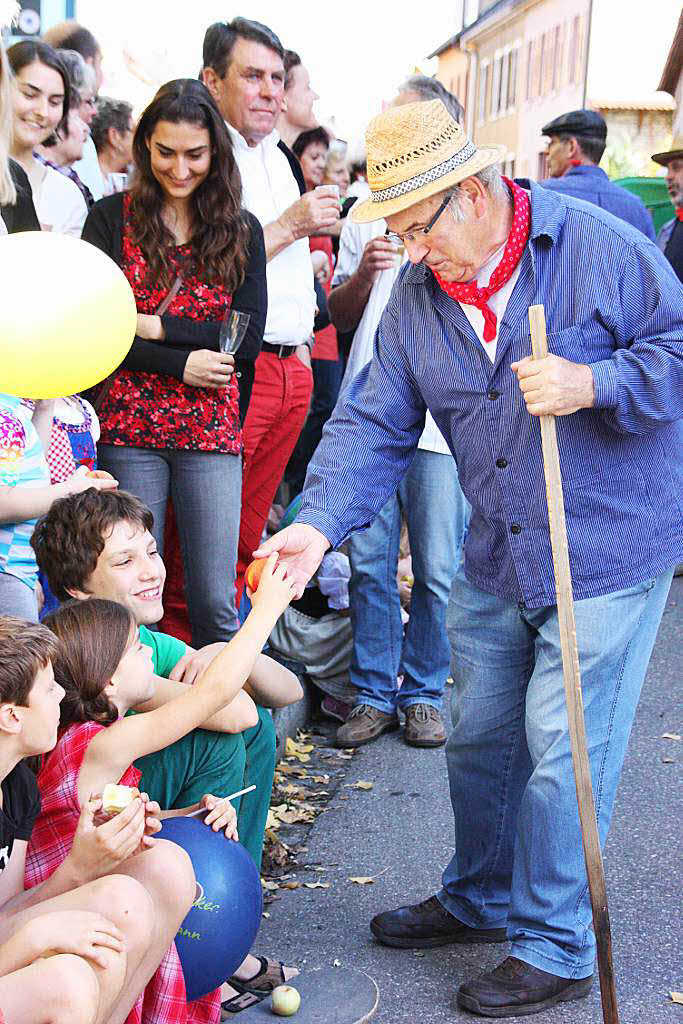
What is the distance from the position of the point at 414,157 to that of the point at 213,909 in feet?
5.86

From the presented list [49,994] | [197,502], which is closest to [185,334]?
[197,502]

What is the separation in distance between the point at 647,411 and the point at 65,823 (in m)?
1.59

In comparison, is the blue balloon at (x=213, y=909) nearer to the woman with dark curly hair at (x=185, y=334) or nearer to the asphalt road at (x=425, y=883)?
the asphalt road at (x=425, y=883)

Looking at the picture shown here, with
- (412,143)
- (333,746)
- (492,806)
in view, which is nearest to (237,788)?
(492,806)

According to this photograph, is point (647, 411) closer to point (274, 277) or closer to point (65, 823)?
point (65, 823)

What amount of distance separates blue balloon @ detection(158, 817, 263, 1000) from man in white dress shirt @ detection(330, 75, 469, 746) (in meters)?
2.28

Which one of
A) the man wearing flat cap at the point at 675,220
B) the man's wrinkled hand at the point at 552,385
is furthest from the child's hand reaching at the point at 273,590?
the man wearing flat cap at the point at 675,220

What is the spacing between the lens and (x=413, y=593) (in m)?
5.46

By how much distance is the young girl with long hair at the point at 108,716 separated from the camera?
2.79m

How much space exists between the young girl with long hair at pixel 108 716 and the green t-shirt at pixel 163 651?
1.17 ft

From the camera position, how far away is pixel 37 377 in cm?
288

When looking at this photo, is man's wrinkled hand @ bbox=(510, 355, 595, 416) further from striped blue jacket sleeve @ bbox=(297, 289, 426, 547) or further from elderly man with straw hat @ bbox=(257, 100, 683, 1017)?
striped blue jacket sleeve @ bbox=(297, 289, 426, 547)

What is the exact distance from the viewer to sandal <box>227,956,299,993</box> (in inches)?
130

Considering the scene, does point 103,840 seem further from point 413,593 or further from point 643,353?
point 413,593
